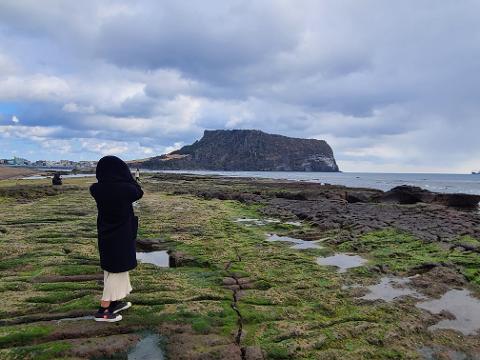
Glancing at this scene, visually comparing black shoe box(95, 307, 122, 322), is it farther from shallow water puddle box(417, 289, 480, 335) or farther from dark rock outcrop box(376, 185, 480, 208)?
dark rock outcrop box(376, 185, 480, 208)

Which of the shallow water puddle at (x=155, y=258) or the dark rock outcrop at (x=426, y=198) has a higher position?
the dark rock outcrop at (x=426, y=198)

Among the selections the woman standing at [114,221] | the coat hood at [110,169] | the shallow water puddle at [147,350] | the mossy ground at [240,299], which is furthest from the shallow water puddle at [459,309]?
the coat hood at [110,169]

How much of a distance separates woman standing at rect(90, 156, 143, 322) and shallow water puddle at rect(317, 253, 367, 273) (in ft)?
25.0

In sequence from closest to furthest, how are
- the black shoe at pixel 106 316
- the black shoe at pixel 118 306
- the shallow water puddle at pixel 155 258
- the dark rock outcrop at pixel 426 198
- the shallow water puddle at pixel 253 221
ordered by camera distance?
the black shoe at pixel 106 316
the black shoe at pixel 118 306
the shallow water puddle at pixel 155 258
the shallow water puddle at pixel 253 221
the dark rock outcrop at pixel 426 198

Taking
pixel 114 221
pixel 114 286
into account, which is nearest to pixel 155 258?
pixel 114 286

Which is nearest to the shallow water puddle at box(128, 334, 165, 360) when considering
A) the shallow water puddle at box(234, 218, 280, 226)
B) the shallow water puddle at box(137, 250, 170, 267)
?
the shallow water puddle at box(137, 250, 170, 267)

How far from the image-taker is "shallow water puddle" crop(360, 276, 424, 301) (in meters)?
10.4

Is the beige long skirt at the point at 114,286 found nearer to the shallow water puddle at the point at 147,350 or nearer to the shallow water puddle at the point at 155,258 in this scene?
the shallow water puddle at the point at 147,350

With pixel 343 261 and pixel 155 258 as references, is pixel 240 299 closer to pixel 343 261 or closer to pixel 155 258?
pixel 155 258

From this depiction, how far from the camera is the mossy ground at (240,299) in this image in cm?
745

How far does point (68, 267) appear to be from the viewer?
38.9 ft

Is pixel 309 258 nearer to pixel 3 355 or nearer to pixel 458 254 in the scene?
pixel 458 254

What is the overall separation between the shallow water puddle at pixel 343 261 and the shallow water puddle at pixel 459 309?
336 centimetres

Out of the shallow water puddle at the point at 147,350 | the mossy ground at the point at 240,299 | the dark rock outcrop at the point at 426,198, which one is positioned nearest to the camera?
the shallow water puddle at the point at 147,350
